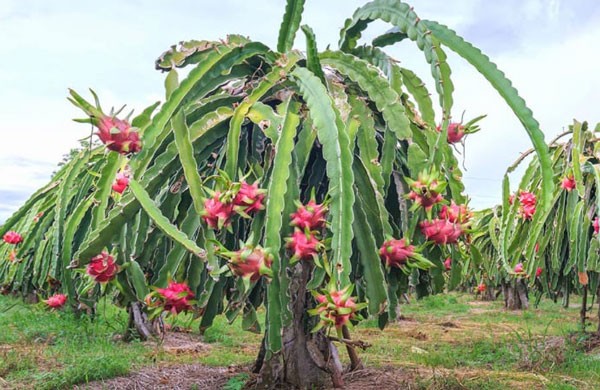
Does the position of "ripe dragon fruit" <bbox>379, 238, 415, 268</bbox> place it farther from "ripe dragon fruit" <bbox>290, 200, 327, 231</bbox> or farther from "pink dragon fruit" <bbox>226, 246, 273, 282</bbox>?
"pink dragon fruit" <bbox>226, 246, 273, 282</bbox>

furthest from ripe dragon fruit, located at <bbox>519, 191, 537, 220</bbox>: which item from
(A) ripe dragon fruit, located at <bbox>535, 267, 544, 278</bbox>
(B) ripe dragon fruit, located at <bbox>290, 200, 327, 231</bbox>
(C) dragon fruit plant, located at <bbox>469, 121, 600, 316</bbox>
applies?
(B) ripe dragon fruit, located at <bbox>290, 200, 327, 231</bbox>

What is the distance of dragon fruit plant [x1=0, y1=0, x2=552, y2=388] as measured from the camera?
1.88 meters

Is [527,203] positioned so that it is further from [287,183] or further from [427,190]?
[287,183]

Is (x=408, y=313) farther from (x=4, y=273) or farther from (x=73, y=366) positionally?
(x=73, y=366)

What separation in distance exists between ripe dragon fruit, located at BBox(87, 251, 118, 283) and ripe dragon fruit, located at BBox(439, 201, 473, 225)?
48.1 inches

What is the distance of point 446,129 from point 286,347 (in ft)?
5.08

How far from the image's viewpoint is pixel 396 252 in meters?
2.05

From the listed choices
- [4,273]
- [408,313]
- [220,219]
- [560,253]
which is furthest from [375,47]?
[408,313]

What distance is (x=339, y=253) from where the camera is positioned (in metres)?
1.73

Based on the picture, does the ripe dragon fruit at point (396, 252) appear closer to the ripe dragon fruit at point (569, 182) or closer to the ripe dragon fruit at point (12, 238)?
the ripe dragon fruit at point (569, 182)

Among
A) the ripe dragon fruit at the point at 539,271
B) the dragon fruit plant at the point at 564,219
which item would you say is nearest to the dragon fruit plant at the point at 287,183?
the dragon fruit plant at the point at 564,219

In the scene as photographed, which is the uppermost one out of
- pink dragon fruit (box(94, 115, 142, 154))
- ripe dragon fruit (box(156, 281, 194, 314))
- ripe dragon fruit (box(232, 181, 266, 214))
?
pink dragon fruit (box(94, 115, 142, 154))

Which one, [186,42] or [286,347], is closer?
[186,42]

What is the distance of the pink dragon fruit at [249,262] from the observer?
1719mm
